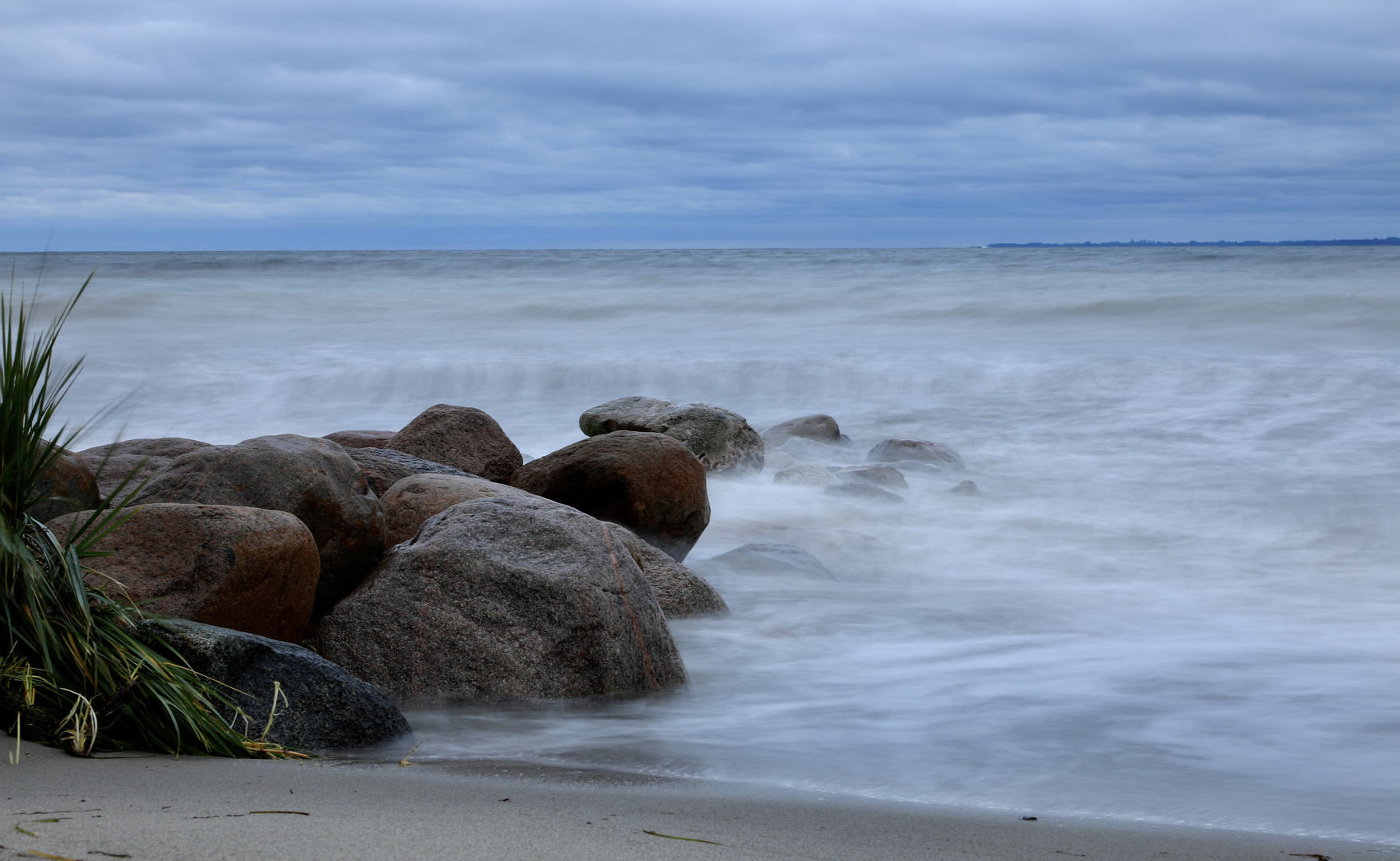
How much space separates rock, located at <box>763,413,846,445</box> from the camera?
33.5ft

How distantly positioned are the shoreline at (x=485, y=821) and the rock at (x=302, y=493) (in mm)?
1216

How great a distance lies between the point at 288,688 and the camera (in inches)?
109

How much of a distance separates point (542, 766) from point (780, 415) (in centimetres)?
963

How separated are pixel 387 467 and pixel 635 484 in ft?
3.87

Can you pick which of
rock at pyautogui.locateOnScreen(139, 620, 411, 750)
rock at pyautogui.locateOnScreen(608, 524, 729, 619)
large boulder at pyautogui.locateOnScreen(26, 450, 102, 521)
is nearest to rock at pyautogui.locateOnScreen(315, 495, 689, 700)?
rock at pyautogui.locateOnScreen(139, 620, 411, 750)

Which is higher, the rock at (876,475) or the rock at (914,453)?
the rock at (914,453)

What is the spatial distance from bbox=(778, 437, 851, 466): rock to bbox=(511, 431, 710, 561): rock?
13.5ft

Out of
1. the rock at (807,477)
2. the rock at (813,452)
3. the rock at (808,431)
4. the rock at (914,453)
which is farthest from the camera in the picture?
the rock at (808,431)

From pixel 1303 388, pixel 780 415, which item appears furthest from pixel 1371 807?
pixel 1303 388

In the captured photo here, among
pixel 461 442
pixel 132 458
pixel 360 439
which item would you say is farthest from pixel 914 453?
pixel 132 458

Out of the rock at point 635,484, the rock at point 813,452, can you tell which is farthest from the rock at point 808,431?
the rock at point 635,484

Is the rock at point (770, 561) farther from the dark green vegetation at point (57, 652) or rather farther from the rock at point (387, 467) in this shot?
the dark green vegetation at point (57, 652)

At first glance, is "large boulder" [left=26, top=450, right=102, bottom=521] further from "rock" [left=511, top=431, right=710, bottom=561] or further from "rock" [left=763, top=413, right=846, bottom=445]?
"rock" [left=763, top=413, right=846, bottom=445]

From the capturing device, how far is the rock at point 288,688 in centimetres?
265
